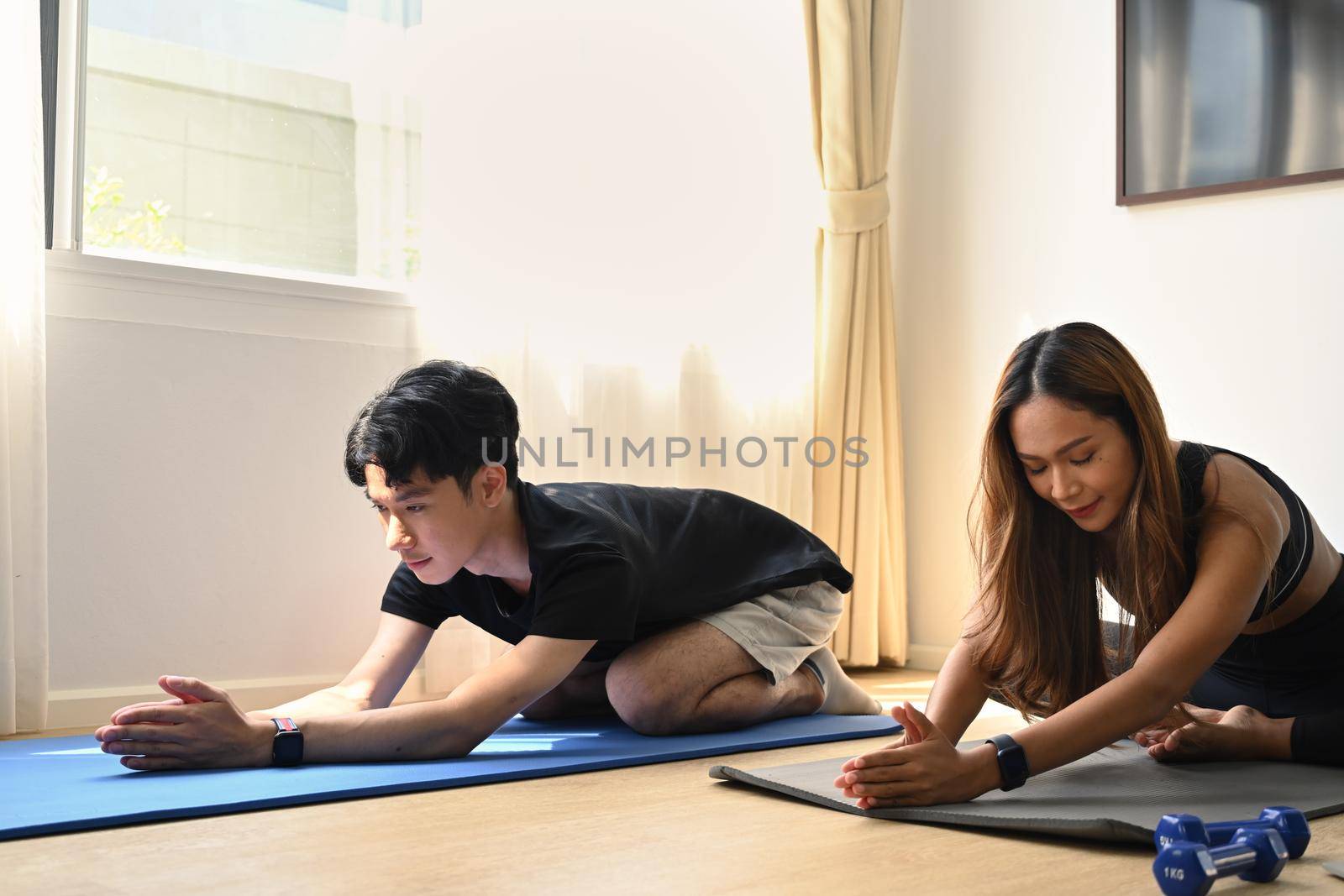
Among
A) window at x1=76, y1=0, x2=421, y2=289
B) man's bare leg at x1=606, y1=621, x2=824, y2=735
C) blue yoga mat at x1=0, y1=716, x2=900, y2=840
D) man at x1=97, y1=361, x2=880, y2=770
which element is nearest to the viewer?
blue yoga mat at x1=0, y1=716, x2=900, y2=840

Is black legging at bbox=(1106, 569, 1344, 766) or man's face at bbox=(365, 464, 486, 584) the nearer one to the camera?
black legging at bbox=(1106, 569, 1344, 766)

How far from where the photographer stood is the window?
8.76 feet

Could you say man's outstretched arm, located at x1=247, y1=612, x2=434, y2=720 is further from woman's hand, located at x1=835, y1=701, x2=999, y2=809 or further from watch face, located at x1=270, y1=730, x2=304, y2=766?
woman's hand, located at x1=835, y1=701, x2=999, y2=809

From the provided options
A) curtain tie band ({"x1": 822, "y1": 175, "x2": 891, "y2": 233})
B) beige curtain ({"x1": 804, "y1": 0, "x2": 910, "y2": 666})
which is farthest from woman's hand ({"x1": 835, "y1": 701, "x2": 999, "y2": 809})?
curtain tie band ({"x1": 822, "y1": 175, "x2": 891, "y2": 233})

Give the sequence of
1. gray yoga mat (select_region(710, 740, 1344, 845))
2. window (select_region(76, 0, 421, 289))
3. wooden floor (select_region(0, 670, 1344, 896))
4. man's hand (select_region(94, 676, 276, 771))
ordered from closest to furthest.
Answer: wooden floor (select_region(0, 670, 1344, 896)) → gray yoga mat (select_region(710, 740, 1344, 845)) → man's hand (select_region(94, 676, 276, 771)) → window (select_region(76, 0, 421, 289))

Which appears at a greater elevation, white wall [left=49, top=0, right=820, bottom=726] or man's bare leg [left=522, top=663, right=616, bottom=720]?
white wall [left=49, top=0, right=820, bottom=726]

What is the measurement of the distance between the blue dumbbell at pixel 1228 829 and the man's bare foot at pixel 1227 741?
0.40 m

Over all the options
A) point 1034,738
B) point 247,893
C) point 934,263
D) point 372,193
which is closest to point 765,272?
point 934,263

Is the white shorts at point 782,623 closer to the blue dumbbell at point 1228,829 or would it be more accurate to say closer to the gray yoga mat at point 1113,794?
the gray yoga mat at point 1113,794

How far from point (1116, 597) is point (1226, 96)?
1.94 meters

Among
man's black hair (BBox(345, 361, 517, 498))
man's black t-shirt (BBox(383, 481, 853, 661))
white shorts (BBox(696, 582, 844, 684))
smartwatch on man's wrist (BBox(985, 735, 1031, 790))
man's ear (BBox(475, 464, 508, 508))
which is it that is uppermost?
man's black hair (BBox(345, 361, 517, 498))

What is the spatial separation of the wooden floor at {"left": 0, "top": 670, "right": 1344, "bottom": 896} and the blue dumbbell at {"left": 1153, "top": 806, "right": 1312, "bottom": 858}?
0.03 meters

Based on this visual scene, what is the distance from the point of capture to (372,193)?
298 cm

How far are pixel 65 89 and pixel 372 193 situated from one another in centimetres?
67
